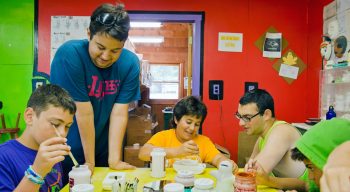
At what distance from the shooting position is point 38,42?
11.2 ft

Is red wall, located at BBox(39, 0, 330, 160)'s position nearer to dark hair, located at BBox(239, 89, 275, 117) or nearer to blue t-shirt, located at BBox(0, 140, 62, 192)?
dark hair, located at BBox(239, 89, 275, 117)

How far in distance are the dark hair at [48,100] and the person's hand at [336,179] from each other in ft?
3.57

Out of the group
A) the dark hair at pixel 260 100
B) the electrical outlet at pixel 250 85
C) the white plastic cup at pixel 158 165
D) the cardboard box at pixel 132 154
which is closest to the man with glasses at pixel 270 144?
the dark hair at pixel 260 100

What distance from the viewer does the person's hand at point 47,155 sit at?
1.06m

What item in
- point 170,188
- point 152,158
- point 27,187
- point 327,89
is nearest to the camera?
point 27,187

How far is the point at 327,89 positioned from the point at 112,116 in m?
2.17

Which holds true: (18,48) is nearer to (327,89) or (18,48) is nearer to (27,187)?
(27,187)

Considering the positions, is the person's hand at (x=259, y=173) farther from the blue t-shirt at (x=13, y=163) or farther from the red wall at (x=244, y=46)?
the red wall at (x=244, y=46)

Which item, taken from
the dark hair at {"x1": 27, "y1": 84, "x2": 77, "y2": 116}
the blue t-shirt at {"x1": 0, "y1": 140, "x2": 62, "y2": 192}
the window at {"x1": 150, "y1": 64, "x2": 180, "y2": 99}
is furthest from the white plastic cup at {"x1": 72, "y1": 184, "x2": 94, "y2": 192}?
the window at {"x1": 150, "y1": 64, "x2": 180, "y2": 99}

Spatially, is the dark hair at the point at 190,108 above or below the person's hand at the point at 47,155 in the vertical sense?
above

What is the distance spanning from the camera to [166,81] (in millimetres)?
8953

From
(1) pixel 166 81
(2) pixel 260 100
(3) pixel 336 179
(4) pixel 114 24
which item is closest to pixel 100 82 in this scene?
(4) pixel 114 24

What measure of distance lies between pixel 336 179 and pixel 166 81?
27.7 feet

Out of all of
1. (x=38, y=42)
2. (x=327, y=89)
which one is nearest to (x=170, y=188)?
(x=327, y=89)
